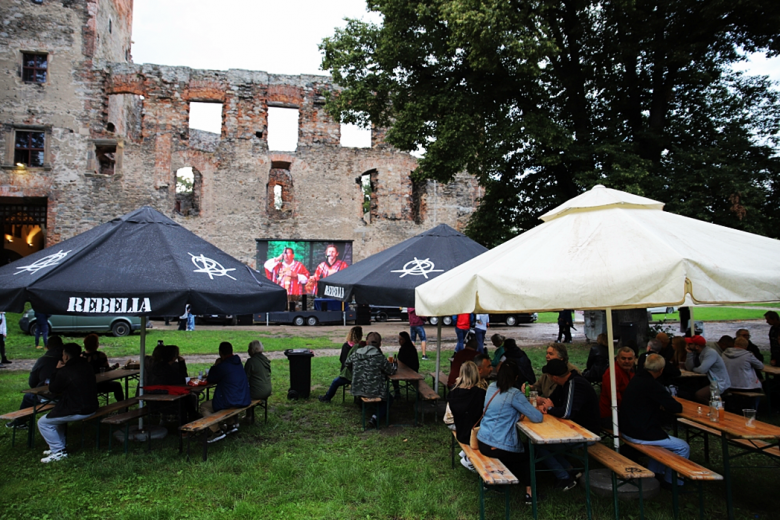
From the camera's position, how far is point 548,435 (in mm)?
4074

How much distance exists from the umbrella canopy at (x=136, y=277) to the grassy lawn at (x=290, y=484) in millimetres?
1698

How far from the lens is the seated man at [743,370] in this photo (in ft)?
21.0

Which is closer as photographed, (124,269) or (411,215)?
(124,269)

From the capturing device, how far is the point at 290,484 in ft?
16.0

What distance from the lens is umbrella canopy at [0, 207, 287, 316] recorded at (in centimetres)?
476

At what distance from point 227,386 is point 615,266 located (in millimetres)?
4813

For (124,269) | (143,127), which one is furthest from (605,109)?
(143,127)

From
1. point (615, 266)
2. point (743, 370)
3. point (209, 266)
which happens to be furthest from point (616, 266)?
point (209, 266)

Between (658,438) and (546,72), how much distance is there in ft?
36.2

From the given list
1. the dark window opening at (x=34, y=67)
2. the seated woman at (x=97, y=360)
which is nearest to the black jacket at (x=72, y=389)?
the seated woman at (x=97, y=360)

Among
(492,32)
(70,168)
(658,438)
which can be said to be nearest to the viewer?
(658,438)

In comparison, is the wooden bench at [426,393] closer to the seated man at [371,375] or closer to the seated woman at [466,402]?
the seated man at [371,375]

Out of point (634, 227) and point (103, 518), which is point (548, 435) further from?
point (103, 518)

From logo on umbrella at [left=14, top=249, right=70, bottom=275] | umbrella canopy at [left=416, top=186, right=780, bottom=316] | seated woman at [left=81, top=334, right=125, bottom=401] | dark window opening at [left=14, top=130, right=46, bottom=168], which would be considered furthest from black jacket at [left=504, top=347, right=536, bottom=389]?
dark window opening at [left=14, top=130, right=46, bottom=168]
